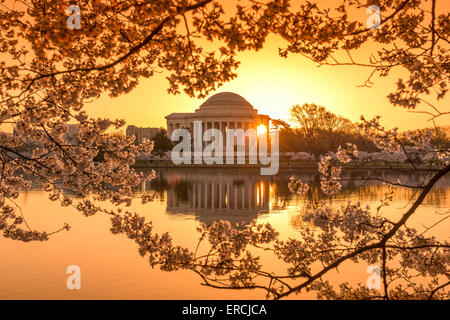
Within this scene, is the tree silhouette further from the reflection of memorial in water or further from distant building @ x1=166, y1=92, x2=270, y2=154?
distant building @ x1=166, y1=92, x2=270, y2=154

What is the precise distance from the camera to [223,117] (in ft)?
355

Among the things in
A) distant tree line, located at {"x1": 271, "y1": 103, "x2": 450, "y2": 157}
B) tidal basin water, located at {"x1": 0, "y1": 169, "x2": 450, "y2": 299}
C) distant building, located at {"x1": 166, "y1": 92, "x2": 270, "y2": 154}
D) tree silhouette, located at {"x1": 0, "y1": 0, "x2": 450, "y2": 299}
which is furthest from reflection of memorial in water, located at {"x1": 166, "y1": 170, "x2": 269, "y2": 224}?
distant building, located at {"x1": 166, "y1": 92, "x2": 270, "y2": 154}

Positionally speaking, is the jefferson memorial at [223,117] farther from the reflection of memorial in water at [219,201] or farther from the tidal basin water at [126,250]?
the tidal basin water at [126,250]

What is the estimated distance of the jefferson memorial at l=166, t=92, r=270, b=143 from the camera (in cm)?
10869

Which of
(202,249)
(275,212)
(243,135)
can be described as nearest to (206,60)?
(202,249)

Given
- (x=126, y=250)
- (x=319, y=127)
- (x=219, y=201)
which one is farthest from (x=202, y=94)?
(x=319, y=127)

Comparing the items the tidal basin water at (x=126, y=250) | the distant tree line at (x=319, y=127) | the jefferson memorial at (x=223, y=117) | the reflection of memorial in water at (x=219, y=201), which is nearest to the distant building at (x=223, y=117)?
the jefferson memorial at (x=223, y=117)

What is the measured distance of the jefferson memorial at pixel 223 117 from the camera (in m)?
109

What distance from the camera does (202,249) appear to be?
1549 cm

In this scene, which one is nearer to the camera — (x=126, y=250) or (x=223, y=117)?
(x=126, y=250)

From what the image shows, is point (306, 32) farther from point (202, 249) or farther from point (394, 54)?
point (202, 249)

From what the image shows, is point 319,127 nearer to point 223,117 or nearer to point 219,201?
point 223,117

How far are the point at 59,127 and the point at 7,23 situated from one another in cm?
227
